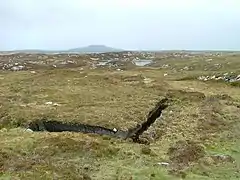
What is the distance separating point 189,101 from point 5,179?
3090 cm

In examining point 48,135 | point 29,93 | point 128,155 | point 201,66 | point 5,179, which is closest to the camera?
point 5,179

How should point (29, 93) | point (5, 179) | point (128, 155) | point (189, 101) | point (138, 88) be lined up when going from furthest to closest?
point (138, 88), point (29, 93), point (189, 101), point (128, 155), point (5, 179)

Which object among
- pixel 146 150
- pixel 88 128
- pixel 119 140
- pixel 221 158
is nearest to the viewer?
pixel 221 158

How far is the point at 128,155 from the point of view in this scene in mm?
27703

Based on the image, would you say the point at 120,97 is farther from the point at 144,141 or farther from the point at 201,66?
the point at 201,66

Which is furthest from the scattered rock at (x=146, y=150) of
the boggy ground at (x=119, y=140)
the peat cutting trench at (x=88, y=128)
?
the peat cutting trench at (x=88, y=128)

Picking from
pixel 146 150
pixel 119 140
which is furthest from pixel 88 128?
pixel 146 150

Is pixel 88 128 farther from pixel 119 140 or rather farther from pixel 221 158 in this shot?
pixel 221 158

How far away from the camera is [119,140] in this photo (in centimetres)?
3203

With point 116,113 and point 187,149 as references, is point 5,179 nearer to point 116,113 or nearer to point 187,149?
point 187,149

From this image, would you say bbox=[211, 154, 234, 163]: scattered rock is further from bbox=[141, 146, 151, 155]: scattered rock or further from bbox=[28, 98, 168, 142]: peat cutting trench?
bbox=[28, 98, 168, 142]: peat cutting trench

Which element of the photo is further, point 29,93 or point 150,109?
point 29,93

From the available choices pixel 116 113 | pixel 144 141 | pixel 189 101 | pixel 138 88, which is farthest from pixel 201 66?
pixel 144 141

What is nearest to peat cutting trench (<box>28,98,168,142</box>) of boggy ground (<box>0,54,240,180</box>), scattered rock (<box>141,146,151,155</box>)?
boggy ground (<box>0,54,240,180</box>)
